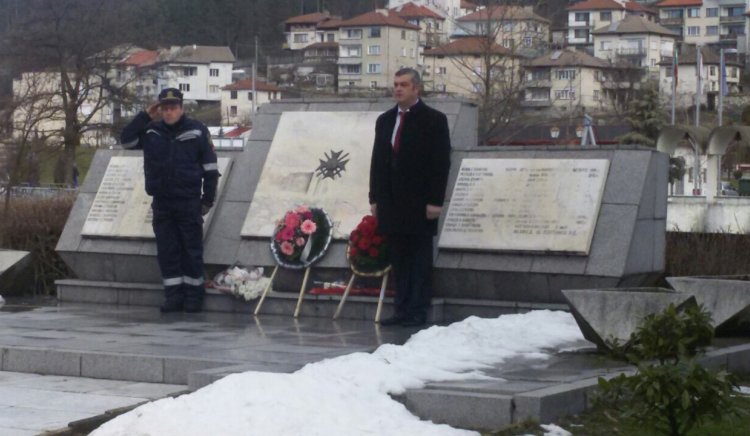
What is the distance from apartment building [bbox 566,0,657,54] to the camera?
120000mm

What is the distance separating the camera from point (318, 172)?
1223 cm

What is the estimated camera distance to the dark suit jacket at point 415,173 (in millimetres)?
10609

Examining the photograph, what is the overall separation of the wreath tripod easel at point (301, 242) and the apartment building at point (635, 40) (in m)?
97.3

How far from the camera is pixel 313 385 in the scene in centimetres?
700

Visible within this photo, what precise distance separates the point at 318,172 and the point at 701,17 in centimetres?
12966

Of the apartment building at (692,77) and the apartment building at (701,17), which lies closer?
the apartment building at (692,77)

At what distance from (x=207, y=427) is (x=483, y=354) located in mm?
2588

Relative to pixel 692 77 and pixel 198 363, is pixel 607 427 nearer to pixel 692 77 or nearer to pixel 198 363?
pixel 198 363

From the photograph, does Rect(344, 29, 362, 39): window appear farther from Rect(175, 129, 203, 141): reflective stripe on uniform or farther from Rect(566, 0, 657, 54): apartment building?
Rect(175, 129, 203, 141): reflective stripe on uniform

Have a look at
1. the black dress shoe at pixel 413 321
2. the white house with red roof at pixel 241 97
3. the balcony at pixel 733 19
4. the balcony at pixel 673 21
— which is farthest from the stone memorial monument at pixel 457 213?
the balcony at pixel 673 21

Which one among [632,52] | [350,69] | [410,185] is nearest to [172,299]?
[410,185]

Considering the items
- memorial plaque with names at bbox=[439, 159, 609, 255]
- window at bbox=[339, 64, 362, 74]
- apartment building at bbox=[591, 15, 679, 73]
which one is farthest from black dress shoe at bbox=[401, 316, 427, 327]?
apartment building at bbox=[591, 15, 679, 73]

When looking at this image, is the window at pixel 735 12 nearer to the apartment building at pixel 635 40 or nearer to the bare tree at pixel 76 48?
the apartment building at pixel 635 40

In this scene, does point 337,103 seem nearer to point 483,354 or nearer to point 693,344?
point 483,354
